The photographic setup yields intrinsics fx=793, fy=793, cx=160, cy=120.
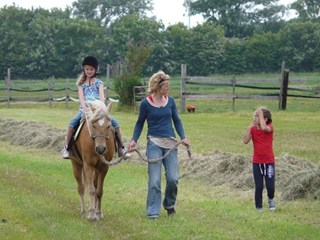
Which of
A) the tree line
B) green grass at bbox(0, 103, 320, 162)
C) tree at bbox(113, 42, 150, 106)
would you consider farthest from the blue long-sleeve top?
the tree line

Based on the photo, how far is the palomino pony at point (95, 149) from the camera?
1181cm

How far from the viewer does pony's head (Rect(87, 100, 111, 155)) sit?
1171cm

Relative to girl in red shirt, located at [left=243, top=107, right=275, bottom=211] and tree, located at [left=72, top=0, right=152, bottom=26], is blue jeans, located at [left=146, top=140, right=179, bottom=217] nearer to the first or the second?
girl in red shirt, located at [left=243, top=107, right=275, bottom=211]

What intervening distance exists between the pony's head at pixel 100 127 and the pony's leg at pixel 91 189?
49 centimetres

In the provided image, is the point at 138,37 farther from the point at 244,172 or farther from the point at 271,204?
the point at 271,204

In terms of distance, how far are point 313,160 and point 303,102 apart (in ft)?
91.4

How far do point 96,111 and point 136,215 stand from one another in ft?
5.64

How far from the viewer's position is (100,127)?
38.8 feet

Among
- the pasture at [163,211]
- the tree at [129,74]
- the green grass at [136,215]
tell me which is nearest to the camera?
the green grass at [136,215]

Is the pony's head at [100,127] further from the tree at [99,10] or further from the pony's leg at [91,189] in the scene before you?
the tree at [99,10]

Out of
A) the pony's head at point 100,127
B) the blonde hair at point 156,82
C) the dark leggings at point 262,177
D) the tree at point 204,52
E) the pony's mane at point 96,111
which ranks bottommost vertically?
the tree at point 204,52

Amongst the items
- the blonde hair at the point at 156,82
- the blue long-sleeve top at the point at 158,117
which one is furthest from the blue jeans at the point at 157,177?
the blonde hair at the point at 156,82

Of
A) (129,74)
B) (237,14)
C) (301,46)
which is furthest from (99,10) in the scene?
(129,74)

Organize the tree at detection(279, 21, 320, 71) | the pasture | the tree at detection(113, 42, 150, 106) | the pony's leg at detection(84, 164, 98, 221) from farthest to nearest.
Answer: the tree at detection(279, 21, 320, 71), the tree at detection(113, 42, 150, 106), the pony's leg at detection(84, 164, 98, 221), the pasture
